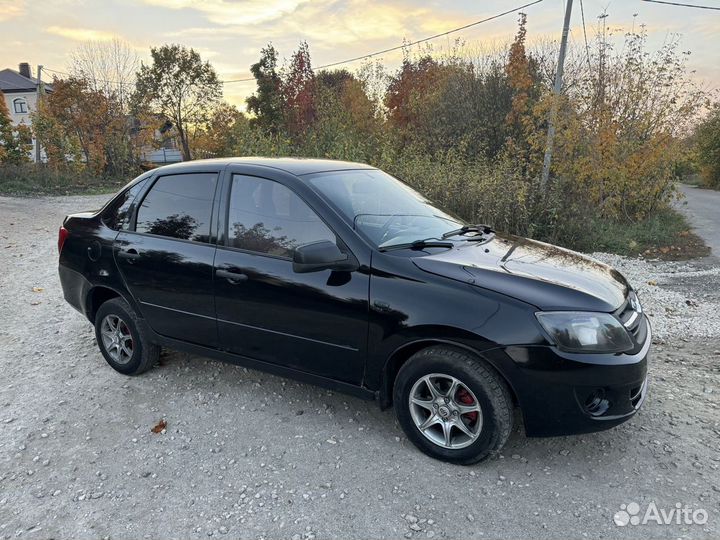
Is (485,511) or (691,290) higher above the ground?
(691,290)

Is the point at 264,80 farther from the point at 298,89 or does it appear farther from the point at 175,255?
the point at 175,255

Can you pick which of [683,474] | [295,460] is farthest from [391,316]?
[683,474]

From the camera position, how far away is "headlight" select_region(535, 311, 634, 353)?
252 cm

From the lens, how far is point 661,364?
411 centimetres

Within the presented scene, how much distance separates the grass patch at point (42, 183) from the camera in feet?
56.7

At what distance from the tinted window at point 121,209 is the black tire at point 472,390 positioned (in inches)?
103

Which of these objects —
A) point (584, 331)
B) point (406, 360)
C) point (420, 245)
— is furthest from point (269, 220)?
point (584, 331)

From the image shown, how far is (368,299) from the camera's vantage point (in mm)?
2854

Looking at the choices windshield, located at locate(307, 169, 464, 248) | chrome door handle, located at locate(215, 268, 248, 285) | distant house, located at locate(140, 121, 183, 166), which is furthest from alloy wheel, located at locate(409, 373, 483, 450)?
distant house, located at locate(140, 121, 183, 166)

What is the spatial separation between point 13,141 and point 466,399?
22797 mm

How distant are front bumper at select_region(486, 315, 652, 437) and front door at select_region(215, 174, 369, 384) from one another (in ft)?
3.04

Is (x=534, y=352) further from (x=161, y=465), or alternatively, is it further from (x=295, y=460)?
(x=161, y=465)

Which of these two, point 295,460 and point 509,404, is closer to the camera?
point 509,404

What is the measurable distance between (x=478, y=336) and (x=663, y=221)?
10.5 meters
